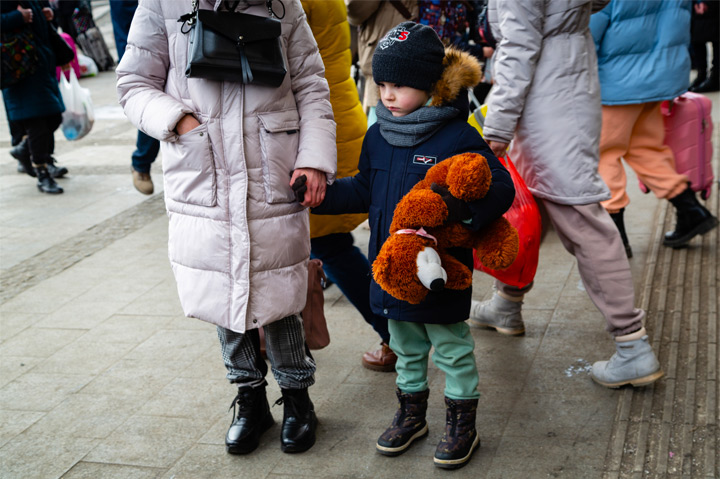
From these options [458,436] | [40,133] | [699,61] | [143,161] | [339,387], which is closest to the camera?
[458,436]

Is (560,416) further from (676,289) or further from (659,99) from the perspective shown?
(659,99)

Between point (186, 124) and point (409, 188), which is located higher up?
point (186, 124)

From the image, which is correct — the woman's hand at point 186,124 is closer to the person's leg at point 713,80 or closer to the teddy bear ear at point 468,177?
the teddy bear ear at point 468,177

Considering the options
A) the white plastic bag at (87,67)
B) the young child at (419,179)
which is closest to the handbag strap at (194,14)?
the young child at (419,179)

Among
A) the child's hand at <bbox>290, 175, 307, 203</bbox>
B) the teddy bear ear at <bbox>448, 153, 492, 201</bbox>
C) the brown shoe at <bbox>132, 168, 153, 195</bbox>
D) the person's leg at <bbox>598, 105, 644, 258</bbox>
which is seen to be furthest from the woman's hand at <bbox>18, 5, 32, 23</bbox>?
the teddy bear ear at <bbox>448, 153, 492, 201</bbox>

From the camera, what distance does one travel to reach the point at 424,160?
293 centimetres

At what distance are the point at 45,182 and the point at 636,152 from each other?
5481 mm

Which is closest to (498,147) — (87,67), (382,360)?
(382,360)

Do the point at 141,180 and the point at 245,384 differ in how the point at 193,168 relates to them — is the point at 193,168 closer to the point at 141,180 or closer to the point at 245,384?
the point at 245,384

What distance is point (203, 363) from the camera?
411 cm

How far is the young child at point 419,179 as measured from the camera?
2.89m

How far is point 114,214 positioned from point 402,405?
455 centimetres

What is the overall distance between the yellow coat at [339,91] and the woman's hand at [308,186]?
0.80m

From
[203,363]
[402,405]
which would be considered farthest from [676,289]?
[203,363]
